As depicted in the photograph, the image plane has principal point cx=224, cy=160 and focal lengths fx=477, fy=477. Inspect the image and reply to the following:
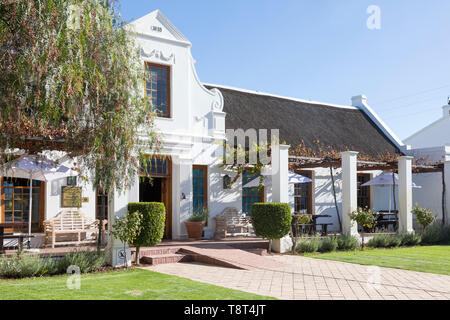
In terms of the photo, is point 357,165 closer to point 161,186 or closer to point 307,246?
point 307,246

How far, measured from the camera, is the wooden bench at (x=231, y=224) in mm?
16516

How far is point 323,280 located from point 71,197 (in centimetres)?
790

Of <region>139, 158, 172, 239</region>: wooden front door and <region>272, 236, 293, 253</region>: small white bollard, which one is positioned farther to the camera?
<region>139, 158, 172, 239</region>: wooden front door

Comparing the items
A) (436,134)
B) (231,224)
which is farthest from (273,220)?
(436,134)

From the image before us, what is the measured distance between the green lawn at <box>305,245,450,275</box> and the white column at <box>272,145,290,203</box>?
1956 mm

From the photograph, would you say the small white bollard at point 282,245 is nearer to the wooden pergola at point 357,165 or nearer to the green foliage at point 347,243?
the green foliage at point 347,243

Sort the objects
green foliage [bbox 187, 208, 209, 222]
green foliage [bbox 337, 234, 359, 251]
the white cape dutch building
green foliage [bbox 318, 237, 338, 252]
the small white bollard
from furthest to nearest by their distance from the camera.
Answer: green foliage [bbox 187, 208, 209, 222]
green foliage [bbox 337, 234, 359, 251]
green foliage [bbox 318, 237, 338, 252]
the white cape dutch building
the small white bollard

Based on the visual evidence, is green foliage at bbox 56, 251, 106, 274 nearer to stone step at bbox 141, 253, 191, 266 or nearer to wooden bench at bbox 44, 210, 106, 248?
stone step at bbox 141, 253, 191, 266

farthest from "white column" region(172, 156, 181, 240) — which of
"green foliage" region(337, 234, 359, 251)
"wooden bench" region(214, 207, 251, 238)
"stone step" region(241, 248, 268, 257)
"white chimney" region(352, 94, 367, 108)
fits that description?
"white chimney" region(352, 94, 367, 108)

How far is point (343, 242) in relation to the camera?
611 inches

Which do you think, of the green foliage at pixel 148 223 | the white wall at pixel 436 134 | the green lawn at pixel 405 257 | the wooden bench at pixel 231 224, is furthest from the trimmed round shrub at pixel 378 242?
the white wall at pixel 436 134

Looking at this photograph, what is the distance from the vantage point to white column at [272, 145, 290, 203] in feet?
48.6
